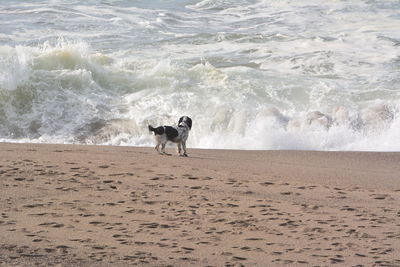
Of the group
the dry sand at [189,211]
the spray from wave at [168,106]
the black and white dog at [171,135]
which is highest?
the spray from wave at [168,106]

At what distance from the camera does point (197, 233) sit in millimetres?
5680

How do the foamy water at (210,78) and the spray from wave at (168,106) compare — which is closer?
the spray from wave at (168,106)

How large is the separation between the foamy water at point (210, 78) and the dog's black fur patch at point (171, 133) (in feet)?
7.66

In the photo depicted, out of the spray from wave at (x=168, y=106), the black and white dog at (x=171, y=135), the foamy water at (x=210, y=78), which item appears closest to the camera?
the black and white dog at (x=171, y=135)

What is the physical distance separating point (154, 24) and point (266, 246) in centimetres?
1922

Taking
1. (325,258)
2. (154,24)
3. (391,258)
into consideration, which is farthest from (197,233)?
(154,24)

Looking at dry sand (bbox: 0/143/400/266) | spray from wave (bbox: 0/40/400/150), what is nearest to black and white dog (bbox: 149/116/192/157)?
dry sand (bbox: 0/143/400/266)

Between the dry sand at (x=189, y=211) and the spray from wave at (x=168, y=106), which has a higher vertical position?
the spray from wave at (x=168, y=106)

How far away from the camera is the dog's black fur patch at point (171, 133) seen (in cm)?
976

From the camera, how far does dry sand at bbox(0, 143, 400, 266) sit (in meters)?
5.17

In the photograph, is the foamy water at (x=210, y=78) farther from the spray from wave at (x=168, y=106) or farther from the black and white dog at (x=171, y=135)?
the black and white dog at (x=171, y=135)

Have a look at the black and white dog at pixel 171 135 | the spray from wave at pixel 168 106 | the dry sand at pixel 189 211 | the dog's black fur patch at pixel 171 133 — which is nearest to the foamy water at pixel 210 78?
the spray from wave at pixel 168 106

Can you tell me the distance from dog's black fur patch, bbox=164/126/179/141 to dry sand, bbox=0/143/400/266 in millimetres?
601

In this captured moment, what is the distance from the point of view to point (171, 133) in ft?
32.1
